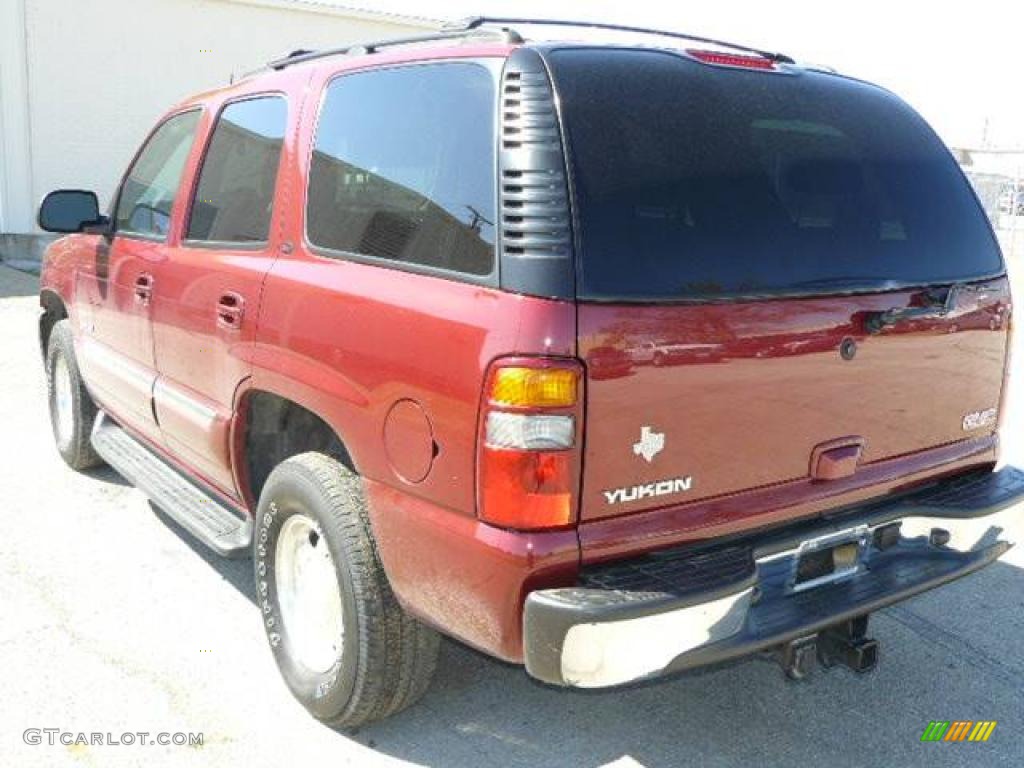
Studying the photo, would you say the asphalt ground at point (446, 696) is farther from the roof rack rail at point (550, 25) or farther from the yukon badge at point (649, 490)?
the roof rack rail at point (550, 25)

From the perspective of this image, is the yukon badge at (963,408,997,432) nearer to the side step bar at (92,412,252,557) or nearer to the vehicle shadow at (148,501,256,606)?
the side step bar at (92,412,252,557)

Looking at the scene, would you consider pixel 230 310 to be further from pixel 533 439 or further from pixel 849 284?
pixel 849 284

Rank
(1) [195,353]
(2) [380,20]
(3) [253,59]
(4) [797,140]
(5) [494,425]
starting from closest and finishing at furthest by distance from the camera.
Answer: (5) [494,425] → (4) [797,140] → (1) [195,353] → (3) [253,59] → (2) [380,20]

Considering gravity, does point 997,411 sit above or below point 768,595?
above

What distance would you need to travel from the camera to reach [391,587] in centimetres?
265

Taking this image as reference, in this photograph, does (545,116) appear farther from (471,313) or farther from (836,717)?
(836,717)

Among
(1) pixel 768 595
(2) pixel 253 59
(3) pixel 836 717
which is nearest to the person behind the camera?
(1) pixel 768 595

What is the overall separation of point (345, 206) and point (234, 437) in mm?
948

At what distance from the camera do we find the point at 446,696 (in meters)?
3.22

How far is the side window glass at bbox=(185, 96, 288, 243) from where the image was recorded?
3.31 meters

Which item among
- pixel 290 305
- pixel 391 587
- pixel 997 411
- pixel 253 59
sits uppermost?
pixel 253 59

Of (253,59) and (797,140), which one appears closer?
(797,140)

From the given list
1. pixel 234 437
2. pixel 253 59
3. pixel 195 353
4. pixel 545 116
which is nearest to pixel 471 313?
pixel 545 116

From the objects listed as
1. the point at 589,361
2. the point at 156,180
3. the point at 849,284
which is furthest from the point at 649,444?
the point at 156,180
